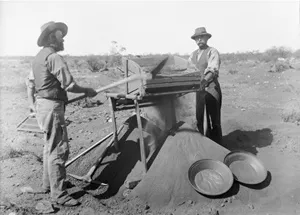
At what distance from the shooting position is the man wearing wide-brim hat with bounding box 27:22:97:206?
3.56 metres

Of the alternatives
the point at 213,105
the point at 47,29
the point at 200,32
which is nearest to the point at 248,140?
the point at 213,105

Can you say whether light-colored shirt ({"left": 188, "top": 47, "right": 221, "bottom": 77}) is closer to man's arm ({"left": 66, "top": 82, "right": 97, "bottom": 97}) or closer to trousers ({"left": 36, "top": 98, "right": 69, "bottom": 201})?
man's arm ({"left": 66, "top": 82, "right": 97, "bottom": 97})

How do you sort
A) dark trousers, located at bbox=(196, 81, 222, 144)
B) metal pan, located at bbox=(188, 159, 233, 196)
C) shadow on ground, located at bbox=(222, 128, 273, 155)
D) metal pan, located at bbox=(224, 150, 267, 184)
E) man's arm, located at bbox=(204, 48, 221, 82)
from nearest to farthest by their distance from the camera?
metal pan, located at bbox=(188, 159, 233, 196)
metal pan, located at bbox=(224, 150, 267, 184)
man's arm, located at bbox=(204, 48, 221, 82)
dark trousers, located at bbox=(196, 81, 222, 144)
shadow on ground, located at bbox=(222, 128, 273, 155)

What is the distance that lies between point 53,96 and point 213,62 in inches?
105

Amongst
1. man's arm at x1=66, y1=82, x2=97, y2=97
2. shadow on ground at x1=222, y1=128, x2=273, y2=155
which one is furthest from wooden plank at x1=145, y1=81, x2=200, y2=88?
shadow on ground at x1=222, y1=128, x2=273, y2=155

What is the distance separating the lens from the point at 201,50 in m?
5.18

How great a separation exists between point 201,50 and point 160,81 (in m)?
1.83

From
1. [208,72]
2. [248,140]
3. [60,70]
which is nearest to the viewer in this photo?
[60,70]

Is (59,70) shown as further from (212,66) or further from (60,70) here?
(212,66)

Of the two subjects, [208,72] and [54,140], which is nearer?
[54,140]

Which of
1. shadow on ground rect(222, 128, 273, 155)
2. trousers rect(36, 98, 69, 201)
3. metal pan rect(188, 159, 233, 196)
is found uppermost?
trousers rect(36, 98, 69, 201)

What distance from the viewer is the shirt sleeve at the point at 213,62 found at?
189 inches

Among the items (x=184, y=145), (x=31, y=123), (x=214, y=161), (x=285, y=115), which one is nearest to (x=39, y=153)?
(x=31, y=123)

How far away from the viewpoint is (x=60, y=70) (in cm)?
350
